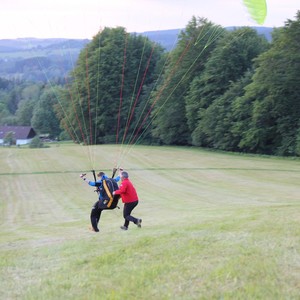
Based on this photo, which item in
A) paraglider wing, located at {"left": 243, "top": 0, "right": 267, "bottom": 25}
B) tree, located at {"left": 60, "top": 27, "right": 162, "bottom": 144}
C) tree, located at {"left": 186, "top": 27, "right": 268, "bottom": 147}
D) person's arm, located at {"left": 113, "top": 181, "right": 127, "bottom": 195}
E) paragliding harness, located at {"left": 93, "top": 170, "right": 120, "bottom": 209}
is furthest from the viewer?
tree, located at {"left": 60, "top": 27, "right": 162, "bottom": 144}

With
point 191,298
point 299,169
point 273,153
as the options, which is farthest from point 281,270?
point 273,153

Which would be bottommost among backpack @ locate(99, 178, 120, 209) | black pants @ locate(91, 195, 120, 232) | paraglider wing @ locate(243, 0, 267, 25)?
black pants @ locate(91, 195, 120, 232)

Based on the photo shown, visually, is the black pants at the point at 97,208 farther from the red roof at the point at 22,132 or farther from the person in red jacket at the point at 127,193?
the red roof at the point at 22,132

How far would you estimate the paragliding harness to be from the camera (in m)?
14.2

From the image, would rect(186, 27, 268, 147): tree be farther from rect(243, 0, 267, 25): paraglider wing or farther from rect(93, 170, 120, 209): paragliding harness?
rect(243, 0, 267, 25): paraglider wing

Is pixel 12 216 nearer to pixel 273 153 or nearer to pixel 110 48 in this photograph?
pixel 273 153

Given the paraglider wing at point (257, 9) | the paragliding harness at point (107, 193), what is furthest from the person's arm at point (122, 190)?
the paraglider wing at point (257, 9)

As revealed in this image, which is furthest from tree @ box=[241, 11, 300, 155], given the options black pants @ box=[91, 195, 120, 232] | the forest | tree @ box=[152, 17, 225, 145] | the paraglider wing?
the paraglider wing

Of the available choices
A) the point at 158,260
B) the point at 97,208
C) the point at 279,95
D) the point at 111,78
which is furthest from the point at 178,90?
the point at 158,260

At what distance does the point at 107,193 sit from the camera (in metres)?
14.2

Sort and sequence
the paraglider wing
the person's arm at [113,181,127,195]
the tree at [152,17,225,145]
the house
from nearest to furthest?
1. the paraglider wing
2. the person's arm at [113,181,127,195]
3. the tree at [152,17,225,145]
4. the house

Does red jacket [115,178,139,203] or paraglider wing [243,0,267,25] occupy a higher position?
paraglider wing [243,0,267,25]

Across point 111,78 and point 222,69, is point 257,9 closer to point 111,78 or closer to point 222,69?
point 222,69

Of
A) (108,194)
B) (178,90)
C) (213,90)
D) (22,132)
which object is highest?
(213,90)
